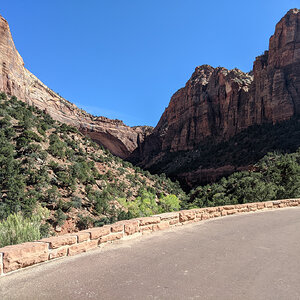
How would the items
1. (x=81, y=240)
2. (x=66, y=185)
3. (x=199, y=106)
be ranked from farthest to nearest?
1. (x=199, y=106)
2. (x=66, y=185)
3. (x=81, y=240)

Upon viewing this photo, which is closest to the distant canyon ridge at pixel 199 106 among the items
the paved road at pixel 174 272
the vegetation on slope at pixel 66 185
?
the vegetation on slope at pixel 66 185

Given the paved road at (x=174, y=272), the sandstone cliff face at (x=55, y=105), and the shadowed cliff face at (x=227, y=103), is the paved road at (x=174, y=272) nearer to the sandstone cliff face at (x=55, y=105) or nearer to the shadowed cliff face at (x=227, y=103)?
the sandstone cliff face at (x=55, y=105)

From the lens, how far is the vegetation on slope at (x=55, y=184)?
15.5 m

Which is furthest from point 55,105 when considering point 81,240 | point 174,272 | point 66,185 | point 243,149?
point 174,272

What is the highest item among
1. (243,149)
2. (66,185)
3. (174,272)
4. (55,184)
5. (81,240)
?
(243,149)

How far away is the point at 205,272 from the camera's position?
3.53 metres

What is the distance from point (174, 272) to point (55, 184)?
702 inches

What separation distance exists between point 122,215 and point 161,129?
3214 inches

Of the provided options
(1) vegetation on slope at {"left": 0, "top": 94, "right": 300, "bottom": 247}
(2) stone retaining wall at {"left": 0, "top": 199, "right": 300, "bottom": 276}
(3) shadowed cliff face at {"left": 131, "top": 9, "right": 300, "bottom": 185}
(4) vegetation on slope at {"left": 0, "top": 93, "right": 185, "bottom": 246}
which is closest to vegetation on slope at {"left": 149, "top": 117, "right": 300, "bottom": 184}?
(3) shadowed cliff face at {"left": 131, "top": 9, "right": 300, "bottom": 185}

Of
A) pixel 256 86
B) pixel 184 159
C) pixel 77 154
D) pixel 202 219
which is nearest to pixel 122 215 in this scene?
pixel 202 219

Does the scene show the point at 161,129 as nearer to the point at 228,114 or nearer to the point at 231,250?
the point at 228,114

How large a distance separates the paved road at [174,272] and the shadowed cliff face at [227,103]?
45543mm

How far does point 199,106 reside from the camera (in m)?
79.8

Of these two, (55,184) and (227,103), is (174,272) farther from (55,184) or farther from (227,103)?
(227,103)
